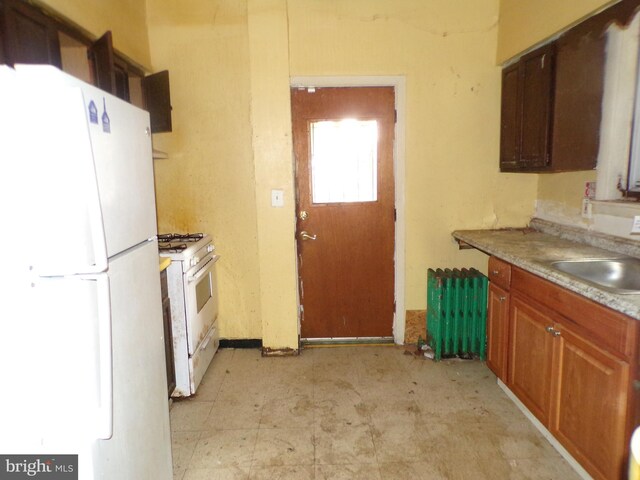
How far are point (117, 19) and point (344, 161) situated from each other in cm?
185

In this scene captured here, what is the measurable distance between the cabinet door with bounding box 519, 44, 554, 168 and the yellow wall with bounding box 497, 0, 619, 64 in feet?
0.36

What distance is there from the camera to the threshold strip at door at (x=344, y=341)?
367 cm

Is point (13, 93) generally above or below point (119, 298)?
above

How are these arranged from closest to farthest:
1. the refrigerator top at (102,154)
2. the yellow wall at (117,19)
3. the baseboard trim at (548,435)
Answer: the refrigerator top at (102,154) < the baseboard trim at (548,435) < the yellow wall at (117,19)

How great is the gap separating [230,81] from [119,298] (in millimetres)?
2498

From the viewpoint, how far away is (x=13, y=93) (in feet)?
3.44

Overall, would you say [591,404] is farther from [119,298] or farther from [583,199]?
[119,298]

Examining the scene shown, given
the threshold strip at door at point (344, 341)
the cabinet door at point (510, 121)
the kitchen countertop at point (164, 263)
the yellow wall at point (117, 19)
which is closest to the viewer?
the yellow wall at point (117, 19)

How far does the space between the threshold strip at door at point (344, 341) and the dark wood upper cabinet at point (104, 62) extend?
7.86 ft

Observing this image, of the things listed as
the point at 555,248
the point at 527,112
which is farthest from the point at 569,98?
the point at 555,248

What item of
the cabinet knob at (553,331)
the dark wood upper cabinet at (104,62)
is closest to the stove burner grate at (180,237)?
the dark wood upper cabinet at (104,62)

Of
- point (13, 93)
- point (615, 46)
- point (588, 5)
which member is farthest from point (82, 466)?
point (615, 46)

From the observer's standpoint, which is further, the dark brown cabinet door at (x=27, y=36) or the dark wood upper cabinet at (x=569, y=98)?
the dark wood upper cabinet at (x=569, y=98)

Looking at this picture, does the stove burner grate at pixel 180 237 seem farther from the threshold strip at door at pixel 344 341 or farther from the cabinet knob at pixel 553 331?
the cabinet knob at pixel 553 331
